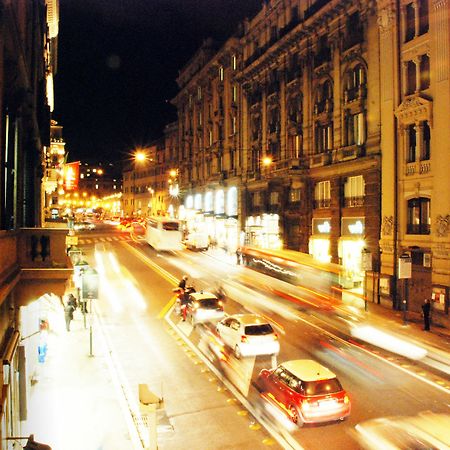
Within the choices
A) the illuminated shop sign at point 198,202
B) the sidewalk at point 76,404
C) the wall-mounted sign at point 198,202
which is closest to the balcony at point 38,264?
the sidewalk at point 76,404

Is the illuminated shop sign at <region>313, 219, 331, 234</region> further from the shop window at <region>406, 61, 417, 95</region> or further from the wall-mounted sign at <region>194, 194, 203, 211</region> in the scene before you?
the wall-mounted sign at <region>194, 194, 203, 211</region>

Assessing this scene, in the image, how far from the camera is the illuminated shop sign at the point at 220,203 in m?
62.6

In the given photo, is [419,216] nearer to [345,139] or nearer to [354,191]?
[354,191]

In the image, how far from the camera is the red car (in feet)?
39.7

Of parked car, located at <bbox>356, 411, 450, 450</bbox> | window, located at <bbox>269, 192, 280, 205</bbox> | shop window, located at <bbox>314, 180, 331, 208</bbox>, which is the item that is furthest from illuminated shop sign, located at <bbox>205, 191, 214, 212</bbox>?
parked car, located at <bbox>356, 411, 450, 450</bbox>

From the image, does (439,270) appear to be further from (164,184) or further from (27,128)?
(164,184)

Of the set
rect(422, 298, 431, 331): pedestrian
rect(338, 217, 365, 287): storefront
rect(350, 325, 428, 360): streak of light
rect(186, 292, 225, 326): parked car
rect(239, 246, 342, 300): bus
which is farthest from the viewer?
rect(338, 217, 365, 287): storefront

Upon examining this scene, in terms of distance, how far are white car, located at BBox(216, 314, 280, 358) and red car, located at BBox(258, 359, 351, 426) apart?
14.8 ft

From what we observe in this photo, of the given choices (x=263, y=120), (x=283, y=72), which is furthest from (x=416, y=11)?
(x=263, y=120)

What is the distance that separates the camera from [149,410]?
9750 mm

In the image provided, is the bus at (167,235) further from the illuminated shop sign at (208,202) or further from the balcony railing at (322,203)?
the balcony railing at (322,203)

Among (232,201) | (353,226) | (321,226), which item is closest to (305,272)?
(353,226)

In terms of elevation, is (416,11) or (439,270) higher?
(416,11)

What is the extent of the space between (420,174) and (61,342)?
2129 centimetres
